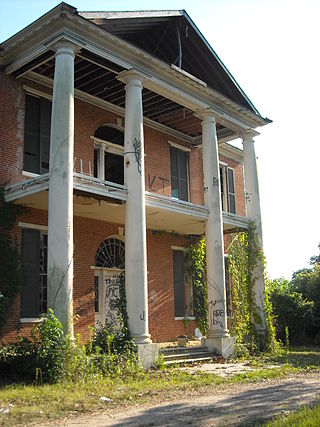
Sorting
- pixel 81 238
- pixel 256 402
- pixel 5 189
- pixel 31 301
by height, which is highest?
pixel 5 189

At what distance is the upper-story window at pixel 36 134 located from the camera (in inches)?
564

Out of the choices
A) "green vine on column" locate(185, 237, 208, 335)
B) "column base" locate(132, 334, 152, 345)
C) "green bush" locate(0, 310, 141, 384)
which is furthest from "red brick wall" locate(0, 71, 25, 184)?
"green vine on column" locate(185, 237, 208, 335)

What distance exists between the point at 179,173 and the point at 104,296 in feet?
20.0

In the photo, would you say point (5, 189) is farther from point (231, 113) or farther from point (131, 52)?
point (231, 113)

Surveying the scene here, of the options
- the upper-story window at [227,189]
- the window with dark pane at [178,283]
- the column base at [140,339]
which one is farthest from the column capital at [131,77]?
the upper-story window at [227,189]

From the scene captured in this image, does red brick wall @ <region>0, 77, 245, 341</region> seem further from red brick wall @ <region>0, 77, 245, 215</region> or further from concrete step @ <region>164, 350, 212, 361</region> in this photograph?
concrete step @ <region>164, 350, 212, 361</region>

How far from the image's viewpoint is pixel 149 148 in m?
18.3

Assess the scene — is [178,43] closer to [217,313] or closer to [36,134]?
[36,134]

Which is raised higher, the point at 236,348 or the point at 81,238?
the point at 81,238

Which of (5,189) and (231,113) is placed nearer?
(5,189)

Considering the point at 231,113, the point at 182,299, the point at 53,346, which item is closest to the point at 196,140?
the point at 231,113

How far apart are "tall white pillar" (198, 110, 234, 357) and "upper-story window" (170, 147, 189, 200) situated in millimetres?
2585

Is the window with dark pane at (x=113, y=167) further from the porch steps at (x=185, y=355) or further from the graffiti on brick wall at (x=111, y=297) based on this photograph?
the porch steps at (x=185, y=355)

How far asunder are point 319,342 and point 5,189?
52.0ft
